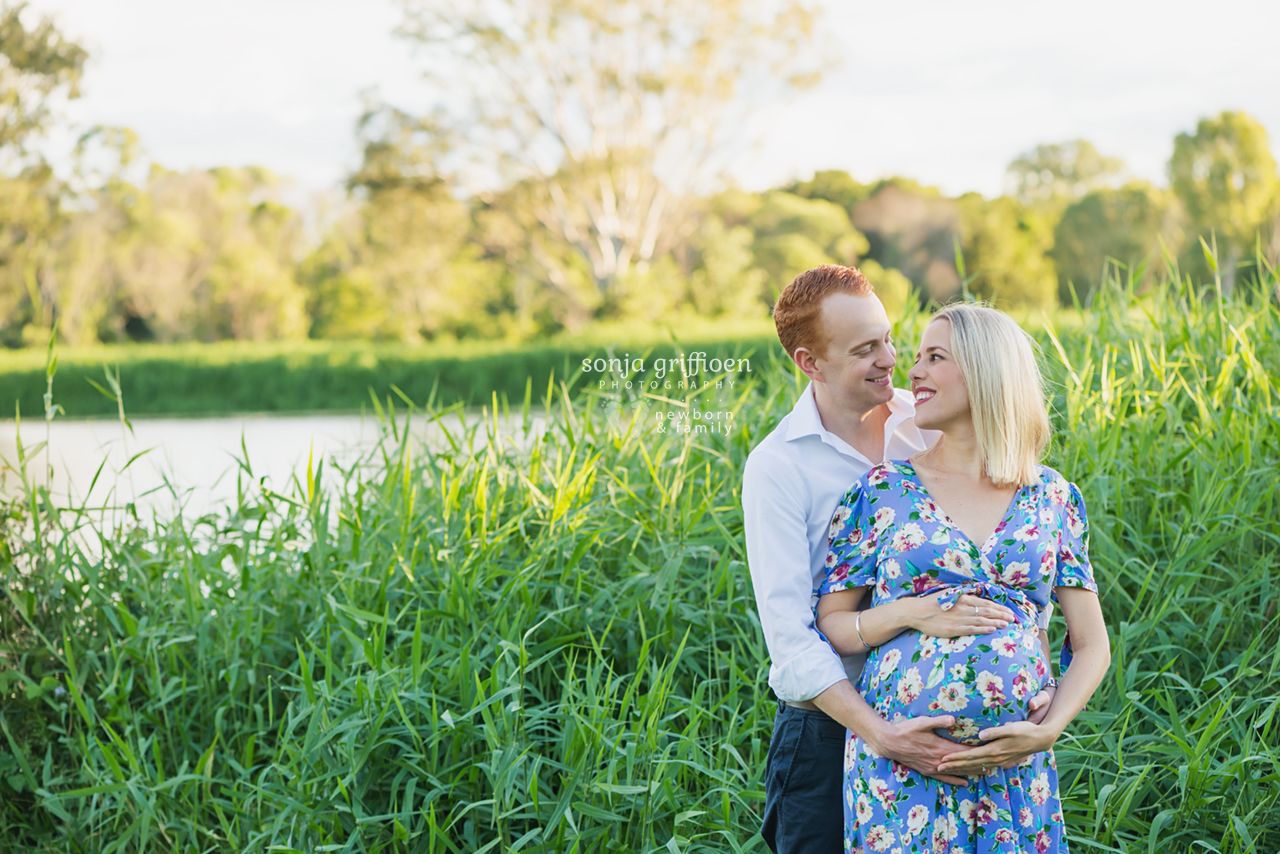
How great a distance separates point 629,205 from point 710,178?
7.20ft

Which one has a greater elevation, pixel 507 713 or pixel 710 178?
pixel 710 178

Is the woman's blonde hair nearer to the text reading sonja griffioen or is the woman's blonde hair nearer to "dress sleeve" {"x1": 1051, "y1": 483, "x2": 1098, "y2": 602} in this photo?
"dress sleeve" {"x1": 1051, "y1": 483, "x2": 1098, "y2": 602}

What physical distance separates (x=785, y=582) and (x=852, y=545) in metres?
0.13

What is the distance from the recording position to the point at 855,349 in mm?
1696

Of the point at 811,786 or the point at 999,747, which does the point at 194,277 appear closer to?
the point at 811,786

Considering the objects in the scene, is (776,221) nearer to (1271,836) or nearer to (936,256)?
(936,256)

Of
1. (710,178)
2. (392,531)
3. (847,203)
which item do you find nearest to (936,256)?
(847,203)

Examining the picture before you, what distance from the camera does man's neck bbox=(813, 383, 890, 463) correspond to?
177 centimetres

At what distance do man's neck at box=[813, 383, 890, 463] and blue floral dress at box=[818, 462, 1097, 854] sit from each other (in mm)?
184

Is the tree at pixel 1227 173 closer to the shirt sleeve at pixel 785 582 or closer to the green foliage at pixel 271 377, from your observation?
the green foliage at pixel 271 377

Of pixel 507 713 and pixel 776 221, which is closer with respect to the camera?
pixel 507 713

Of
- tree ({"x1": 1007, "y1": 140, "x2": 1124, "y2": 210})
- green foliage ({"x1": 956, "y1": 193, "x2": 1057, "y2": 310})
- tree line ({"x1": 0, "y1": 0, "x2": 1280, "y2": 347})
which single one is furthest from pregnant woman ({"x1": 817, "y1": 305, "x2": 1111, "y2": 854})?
tree ({"x1": 1007, "y1": 140, "x2": 1124, "y2": 210})

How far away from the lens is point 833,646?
1.60m

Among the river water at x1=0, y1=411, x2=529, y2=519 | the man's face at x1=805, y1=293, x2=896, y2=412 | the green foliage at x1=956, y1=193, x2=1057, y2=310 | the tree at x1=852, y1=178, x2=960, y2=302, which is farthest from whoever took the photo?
the tree at x1=852, y1=178, x2=960, y2=302
